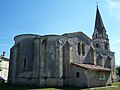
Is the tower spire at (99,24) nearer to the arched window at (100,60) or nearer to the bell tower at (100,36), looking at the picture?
the bell tower at (100,36)

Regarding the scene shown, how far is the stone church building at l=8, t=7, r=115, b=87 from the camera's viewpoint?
25188mm

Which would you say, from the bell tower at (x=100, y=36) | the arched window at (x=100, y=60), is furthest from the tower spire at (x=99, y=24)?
the arched window at (x=100, y=60)

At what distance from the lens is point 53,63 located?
25672 mm

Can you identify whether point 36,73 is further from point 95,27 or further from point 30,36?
point 95,27

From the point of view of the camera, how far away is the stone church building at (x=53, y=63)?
25188mm

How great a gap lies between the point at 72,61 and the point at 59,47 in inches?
142

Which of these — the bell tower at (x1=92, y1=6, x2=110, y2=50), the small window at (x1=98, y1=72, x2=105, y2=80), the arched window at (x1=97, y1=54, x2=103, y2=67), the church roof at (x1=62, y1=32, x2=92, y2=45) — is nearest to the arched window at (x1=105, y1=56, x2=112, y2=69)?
the bell tower at (x1=92, y1=6, x2=110, y2=50)

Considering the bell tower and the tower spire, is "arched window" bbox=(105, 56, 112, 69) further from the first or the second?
the tower spire

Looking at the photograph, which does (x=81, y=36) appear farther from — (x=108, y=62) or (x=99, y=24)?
(x=99, y=24)

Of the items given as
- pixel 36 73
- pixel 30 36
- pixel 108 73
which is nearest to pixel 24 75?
pixel 36 73

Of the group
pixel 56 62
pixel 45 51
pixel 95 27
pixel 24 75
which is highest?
pixel 95 27

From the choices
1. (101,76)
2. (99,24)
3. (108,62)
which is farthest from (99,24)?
(101,76)

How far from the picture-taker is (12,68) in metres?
29.7

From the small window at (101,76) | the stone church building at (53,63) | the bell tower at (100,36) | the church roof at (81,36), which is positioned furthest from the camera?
Answer: the bell tower at (100,36)
